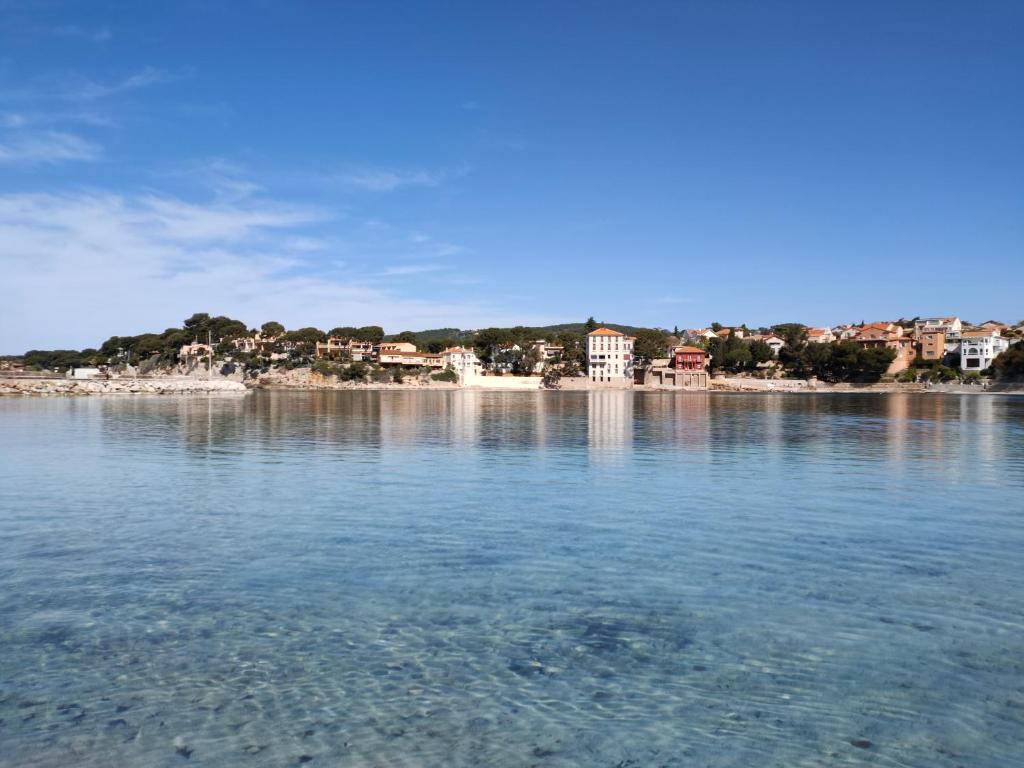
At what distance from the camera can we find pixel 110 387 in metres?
83.3

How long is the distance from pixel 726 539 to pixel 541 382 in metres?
102

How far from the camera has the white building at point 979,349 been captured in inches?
4304

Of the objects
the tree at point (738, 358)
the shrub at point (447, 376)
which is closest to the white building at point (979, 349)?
the tree at point (738, 358)

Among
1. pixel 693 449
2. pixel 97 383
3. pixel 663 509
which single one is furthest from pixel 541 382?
pixel 663 509

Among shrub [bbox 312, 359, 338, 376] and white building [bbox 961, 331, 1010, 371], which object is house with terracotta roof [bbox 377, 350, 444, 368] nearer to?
shrub [bbox 312, 359, 338, 376]

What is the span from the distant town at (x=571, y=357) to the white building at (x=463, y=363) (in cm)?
24

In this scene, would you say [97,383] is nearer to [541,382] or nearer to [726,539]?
[541,382]

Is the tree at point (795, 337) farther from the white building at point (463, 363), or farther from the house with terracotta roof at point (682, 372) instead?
the white building at point (463, 363)

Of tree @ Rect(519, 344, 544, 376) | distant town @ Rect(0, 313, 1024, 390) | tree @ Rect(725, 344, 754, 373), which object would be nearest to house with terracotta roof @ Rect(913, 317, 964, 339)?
distant town @ Rect(0, 313, 1024, 390)

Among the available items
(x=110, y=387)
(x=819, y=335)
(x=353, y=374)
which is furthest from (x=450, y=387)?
(x=819, y=335)

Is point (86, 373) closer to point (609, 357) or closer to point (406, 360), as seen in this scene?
point (406, 360)

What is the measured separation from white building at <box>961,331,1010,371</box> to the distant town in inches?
5.9

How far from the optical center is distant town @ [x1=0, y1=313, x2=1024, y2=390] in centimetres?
11062

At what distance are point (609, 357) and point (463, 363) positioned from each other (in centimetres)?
2403
